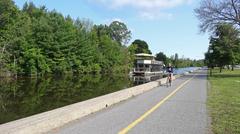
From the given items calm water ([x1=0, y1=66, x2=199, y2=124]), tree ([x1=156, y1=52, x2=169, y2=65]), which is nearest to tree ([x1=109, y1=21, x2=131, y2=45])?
tree ([x1=156, y1=52, x2=169, y2=65])

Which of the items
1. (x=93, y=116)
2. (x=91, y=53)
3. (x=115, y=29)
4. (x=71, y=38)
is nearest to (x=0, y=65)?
(x=71, y=38)

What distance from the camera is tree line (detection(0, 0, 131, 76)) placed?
220 feet

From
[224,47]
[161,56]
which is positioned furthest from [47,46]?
[161,56]

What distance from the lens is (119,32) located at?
151000 mm

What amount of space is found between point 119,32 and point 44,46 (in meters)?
76.1

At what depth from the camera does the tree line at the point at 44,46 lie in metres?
67.1

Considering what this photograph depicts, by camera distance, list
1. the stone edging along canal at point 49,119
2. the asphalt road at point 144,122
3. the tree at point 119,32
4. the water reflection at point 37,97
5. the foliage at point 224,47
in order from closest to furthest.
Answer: the stone edging along canal at point 49,119, the asphalt road at point 144,122, the water reflection at point 37,97, the foliage at point 224,47, the tree at point 119,32

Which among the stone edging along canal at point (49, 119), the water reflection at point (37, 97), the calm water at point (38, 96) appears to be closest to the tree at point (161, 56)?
the calm water at point (38, 96)

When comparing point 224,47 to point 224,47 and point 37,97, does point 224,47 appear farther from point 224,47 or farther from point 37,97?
point 37,97

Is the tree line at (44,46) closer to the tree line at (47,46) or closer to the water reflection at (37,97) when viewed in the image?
the tree line at (47,46)

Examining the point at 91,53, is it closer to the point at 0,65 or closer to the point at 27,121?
the point at 0,65

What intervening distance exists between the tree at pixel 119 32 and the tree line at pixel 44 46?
131 ft

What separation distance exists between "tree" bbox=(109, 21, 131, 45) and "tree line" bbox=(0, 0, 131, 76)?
3980 centimetres

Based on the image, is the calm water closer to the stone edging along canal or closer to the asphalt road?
the stone edging along canal
